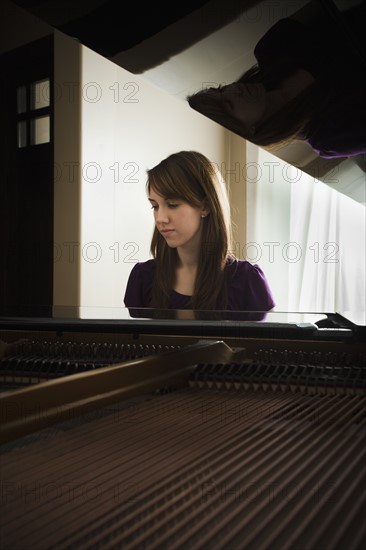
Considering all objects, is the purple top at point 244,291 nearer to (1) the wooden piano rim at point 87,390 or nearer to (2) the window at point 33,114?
(1) the wooden piano rim at point 87,390

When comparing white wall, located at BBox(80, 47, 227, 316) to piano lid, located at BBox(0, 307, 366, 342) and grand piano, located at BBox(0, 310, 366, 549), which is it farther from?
grand piano, located at BBox(0, 310, 366, 549)

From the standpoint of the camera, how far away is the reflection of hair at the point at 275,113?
110cm

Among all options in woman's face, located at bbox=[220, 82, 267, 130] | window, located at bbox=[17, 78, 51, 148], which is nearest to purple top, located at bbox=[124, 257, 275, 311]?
woman's face, located at bbox=[220, 82, 267, 130]

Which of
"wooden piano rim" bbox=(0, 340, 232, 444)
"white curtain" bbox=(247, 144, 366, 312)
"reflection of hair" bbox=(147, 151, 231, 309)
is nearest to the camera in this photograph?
"wooden piano rim" bbox=(0, 340, 232, 444)

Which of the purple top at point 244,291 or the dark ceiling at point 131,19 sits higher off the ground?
the dark ceiling at point 131,19

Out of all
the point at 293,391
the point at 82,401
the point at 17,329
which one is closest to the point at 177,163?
the point at 17,329

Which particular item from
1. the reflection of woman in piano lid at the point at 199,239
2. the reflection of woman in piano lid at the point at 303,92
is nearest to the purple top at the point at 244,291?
the reflection of woman in piano lid at the point at 199,239

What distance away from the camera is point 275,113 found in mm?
1221

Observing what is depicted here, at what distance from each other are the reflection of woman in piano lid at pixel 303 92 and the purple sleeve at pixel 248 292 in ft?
2.90

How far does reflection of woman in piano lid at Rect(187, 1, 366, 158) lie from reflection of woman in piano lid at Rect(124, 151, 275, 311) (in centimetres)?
84

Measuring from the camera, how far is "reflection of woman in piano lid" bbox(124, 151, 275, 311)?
89.4 inches

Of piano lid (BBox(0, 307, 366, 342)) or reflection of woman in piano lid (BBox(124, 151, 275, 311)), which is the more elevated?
reflection of woman in piano lid (BBox(124, 151, 275, 311))

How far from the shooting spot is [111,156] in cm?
351

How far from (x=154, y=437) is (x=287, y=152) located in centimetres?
111
